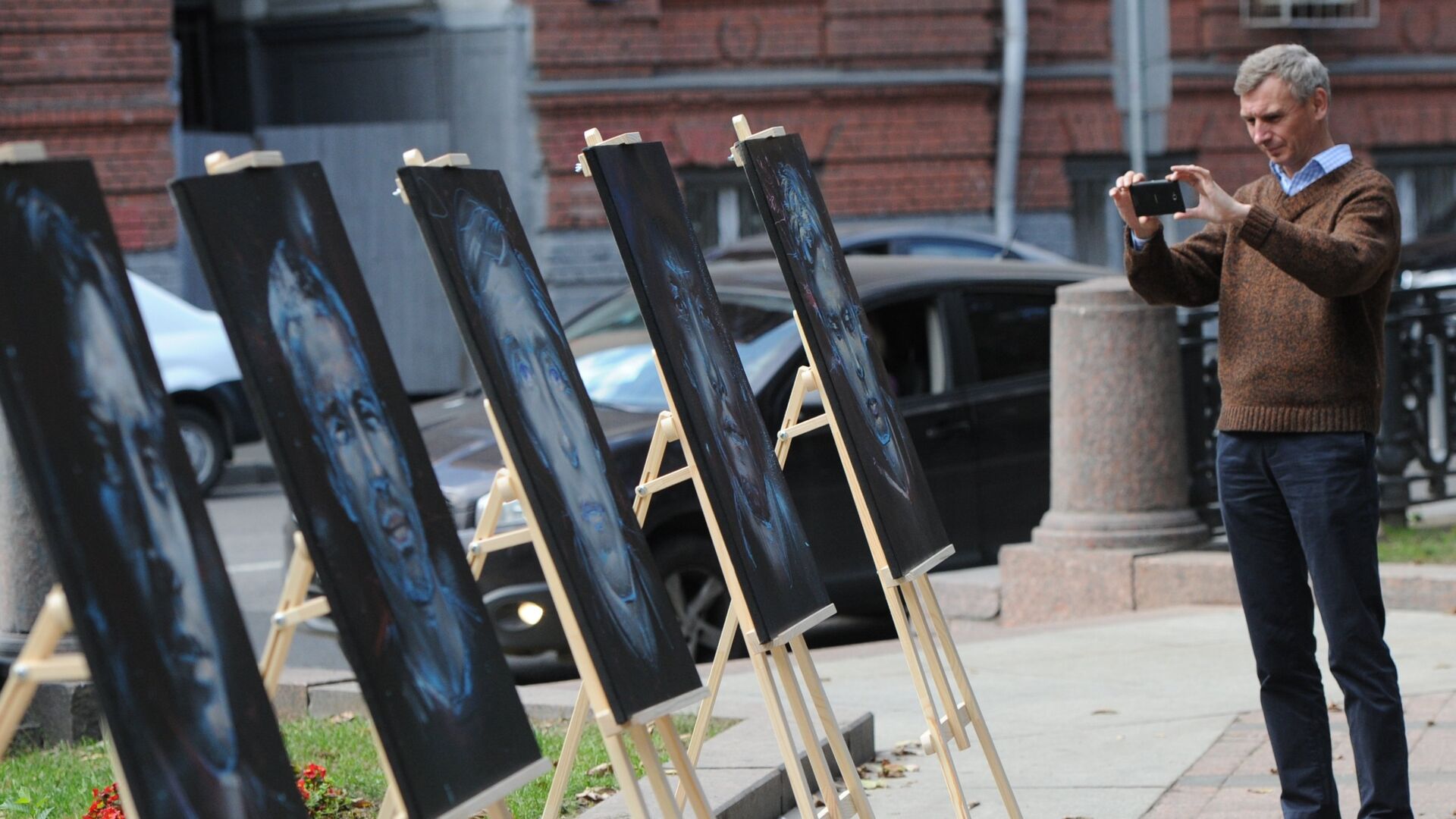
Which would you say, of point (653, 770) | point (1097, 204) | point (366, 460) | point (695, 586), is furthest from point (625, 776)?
point (1097, 204)

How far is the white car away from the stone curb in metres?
7.81

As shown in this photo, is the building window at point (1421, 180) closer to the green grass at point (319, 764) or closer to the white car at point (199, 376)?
the white car at point (199, 376)

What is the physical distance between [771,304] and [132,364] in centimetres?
558

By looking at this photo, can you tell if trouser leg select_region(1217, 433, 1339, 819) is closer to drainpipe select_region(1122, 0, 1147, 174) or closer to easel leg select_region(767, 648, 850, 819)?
easel leg select_region(767, 648, 850, 819)

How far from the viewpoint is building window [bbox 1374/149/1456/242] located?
21.1 meters

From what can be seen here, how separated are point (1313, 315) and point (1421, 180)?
1829cm

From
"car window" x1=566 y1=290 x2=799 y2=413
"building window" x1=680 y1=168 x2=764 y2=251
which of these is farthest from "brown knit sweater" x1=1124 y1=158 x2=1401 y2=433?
"building window" x1=680 y1=168 x2=764 y2=251

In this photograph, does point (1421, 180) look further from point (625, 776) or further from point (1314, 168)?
point (625, 776)

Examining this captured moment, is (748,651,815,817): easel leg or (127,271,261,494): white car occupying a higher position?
(748,651,815,817): easel leg

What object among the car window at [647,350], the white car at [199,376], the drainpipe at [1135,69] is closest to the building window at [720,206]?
the drainpipe at [1135,69]

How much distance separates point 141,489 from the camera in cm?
284

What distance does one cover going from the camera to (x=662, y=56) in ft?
61.0

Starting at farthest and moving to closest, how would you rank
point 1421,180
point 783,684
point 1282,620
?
point 1421,180
point 1282,620
point 783,684

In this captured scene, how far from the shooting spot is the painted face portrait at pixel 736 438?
418cm
